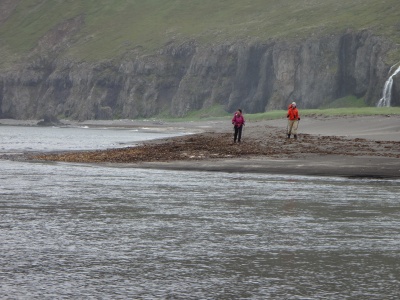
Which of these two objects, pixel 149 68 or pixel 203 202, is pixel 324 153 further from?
pixel 149 68

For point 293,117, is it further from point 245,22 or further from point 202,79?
point 245,22

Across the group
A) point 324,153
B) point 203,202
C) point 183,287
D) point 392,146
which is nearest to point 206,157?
point 324,153

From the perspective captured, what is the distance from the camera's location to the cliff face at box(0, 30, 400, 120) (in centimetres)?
12612

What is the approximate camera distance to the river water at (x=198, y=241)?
35.4 feet

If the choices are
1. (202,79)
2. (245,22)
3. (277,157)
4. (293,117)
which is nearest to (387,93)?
(293,117)

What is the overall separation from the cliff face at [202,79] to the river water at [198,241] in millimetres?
80163

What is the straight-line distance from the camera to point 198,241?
46.5 ft

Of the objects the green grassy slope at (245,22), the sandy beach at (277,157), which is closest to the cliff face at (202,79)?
the green grassy slope at (245,22)

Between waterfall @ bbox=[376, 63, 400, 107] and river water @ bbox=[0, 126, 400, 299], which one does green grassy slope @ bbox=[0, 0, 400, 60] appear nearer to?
waterfall @ bbox=[376, 63, 400, 107]

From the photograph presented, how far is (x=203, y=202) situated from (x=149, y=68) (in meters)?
149

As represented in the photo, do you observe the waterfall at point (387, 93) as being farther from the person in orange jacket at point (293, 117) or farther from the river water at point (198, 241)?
the river water at point (198, 241)

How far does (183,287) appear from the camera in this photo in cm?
1077

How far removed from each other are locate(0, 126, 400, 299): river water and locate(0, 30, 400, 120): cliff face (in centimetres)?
8016

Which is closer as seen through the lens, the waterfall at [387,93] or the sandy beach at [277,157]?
the sandy beach at [277,157]
